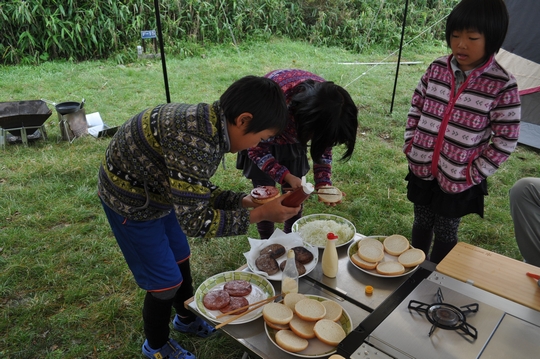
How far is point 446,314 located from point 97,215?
320 centimetres

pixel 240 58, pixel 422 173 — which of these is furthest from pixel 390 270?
pixel 240 58

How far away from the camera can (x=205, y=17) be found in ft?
29.7

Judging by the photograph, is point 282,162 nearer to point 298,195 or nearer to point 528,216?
point 298,195

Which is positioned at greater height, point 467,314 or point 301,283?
point 467,314

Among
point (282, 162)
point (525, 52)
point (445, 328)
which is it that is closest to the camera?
point (445, 328)

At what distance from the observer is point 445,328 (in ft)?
4.97

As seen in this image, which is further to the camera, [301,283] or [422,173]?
[422,173]

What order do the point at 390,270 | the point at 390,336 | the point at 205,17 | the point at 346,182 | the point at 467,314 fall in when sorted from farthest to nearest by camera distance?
the point at 205,17
the point at 346,182
the point at 390,270
the point at 467,314
the point at 390,336

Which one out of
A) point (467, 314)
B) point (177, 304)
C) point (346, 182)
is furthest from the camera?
point (346, 182)

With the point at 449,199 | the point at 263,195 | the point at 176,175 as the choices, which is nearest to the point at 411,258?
the point at 449,199

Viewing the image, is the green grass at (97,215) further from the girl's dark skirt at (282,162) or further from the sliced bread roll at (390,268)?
the sliced bread roll at (390,268)

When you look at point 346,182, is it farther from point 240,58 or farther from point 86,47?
point 86,47

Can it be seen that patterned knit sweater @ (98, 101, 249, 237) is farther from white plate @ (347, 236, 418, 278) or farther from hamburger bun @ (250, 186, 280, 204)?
white plate @ (347, 236, 418, 278)

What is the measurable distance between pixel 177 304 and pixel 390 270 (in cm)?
127
